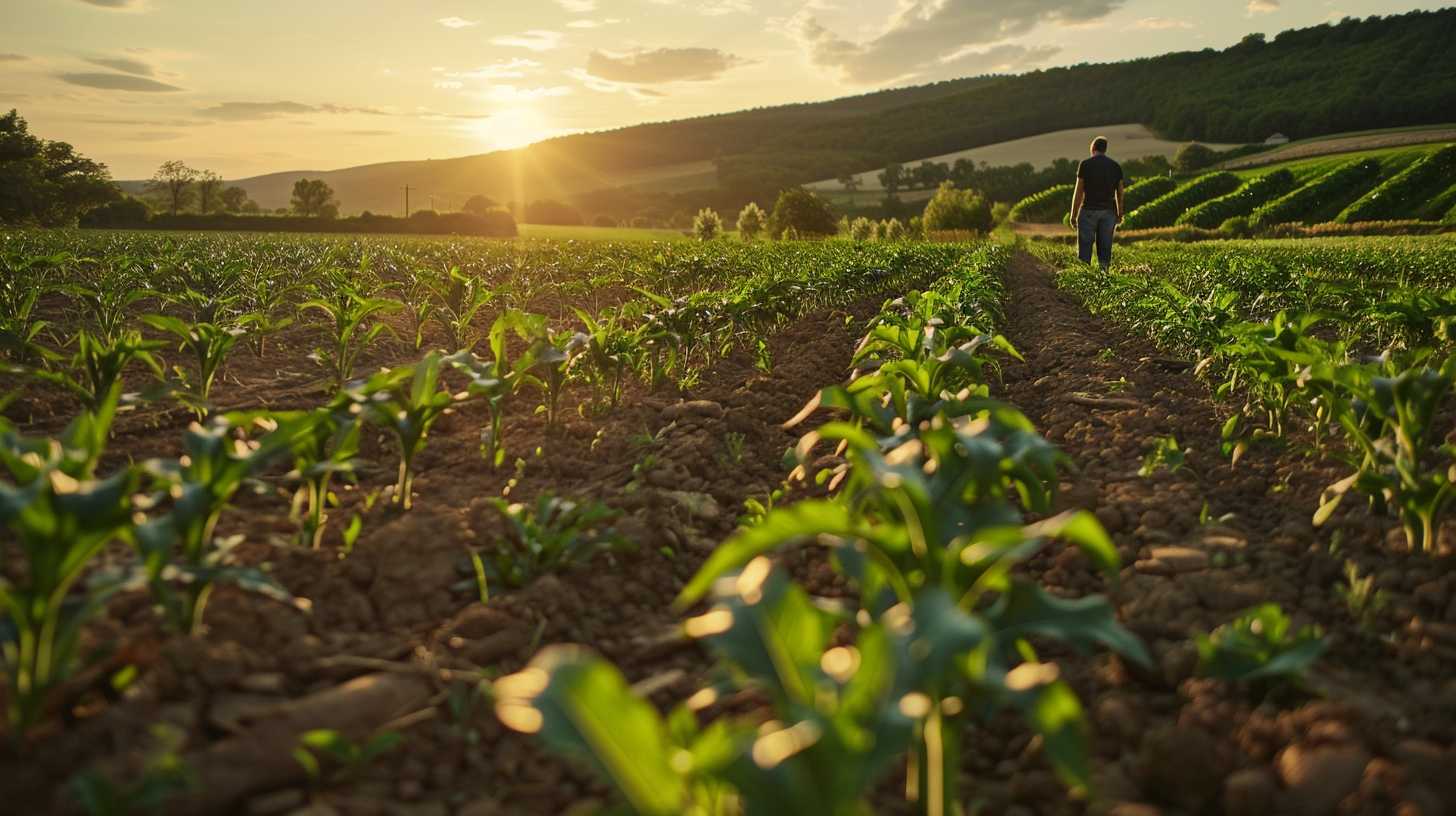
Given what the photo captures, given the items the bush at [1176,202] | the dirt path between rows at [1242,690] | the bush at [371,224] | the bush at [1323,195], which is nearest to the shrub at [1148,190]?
the bush at [1176,202]

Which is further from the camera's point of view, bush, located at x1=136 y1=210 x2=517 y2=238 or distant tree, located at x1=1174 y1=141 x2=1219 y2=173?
distant tree, located at x1=1174 y1=141 x2=1219 y2=173

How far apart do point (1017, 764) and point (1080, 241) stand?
530 inches

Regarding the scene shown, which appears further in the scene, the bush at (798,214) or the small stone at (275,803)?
the bush at (798,214)

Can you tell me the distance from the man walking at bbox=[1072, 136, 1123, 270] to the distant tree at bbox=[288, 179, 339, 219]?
91763 millimetres

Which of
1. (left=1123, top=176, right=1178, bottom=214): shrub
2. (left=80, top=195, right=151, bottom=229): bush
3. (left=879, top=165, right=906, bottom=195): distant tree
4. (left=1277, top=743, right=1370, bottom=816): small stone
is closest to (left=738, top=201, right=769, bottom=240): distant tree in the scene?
(left=1123, top=176, right=1178, bottom=214): shrub

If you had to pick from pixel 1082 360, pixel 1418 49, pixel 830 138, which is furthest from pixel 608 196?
pixel 1082 360

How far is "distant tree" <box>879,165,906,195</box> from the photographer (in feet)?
280

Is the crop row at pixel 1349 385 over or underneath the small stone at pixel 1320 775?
over

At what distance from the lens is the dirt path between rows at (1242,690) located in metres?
1.63

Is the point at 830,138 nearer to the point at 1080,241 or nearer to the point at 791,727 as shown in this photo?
the point at 1080,241

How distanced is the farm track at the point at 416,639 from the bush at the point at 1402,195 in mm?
46117

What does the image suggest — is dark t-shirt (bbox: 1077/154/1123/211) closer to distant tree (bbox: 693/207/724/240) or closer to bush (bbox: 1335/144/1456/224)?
distant tree (bbox: 693/207/724/240)

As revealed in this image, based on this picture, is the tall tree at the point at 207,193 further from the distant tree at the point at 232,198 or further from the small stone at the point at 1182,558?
the small stone at the point at 1182,558

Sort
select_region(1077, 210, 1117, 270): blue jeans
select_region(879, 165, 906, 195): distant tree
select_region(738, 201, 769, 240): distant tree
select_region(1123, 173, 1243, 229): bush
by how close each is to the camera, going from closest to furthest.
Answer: select_region(1077, 210, 1117, 270): blue jeans < select_region(738, 201, 769, 240): distant tree < select_region(1123, 173, 1243, 229): bush < select_region(879, 165, 906, 195): distant tree
